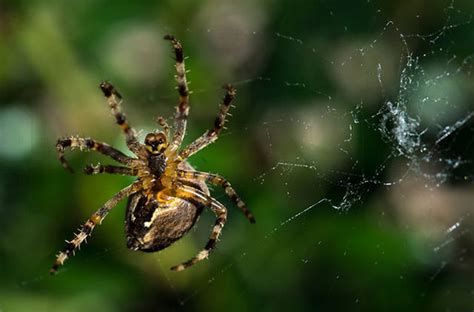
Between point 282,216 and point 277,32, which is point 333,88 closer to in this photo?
point 277,32

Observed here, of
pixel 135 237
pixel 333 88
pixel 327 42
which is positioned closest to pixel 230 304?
pixel 135 237

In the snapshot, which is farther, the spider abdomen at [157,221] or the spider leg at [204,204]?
the spider leg at [204,204]

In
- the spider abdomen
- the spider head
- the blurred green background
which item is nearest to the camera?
the spider abdomen

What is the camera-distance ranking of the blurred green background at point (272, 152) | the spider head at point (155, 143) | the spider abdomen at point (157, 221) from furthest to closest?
the blurred green background at point (272, 152) → the spider head at point (155, 143) → the spider abdomen at point (157, 221)

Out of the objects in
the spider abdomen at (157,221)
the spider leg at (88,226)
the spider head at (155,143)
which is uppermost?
the spider head at (155,143)

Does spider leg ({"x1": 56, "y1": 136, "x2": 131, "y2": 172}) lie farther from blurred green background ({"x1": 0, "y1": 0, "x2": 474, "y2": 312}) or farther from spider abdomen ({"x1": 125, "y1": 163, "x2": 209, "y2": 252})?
blurred green background ({"x1": 0, "y1": 0, "x2": 474, "y2": 312})

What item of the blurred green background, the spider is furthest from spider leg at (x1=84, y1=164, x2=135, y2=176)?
the blurred green background

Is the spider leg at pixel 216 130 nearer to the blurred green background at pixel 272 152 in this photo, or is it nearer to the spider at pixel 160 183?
the spider at pixel 160 183

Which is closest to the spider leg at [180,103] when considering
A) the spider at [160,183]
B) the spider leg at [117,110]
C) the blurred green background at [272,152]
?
the spider at [160,183]
